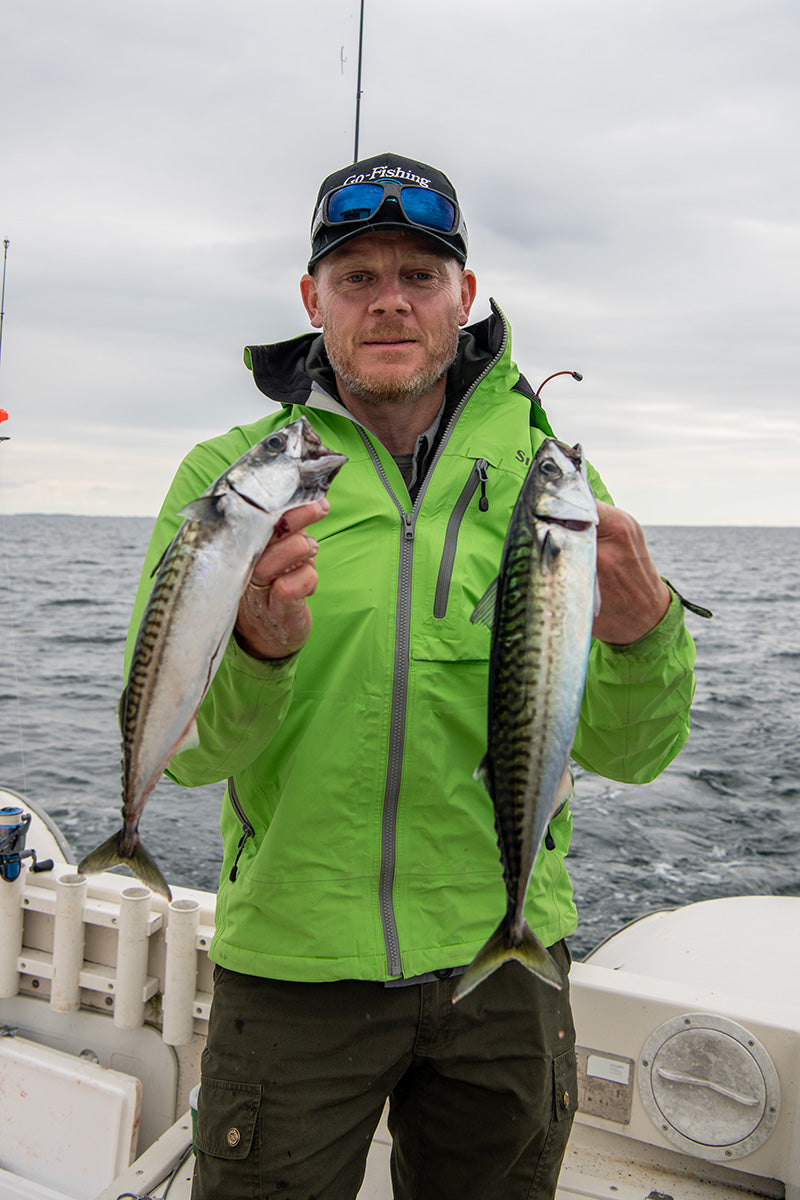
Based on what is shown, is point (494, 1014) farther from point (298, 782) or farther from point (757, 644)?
point (757, 644)

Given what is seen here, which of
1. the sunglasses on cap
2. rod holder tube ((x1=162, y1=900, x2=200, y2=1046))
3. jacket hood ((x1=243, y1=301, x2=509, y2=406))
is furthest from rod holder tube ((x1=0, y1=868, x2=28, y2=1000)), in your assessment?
the sunglasses on cap

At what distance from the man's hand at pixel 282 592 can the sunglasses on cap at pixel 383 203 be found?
53.8 inches

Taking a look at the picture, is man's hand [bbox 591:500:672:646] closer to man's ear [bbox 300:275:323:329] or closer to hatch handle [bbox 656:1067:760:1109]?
man's ear [bbox 300:275:323:329]

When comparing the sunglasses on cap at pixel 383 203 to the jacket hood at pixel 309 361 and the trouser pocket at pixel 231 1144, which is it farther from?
the trouser pocket at pixel 231 1144

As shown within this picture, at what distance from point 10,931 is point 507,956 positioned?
3.75 metres

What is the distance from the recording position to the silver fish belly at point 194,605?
6.82ft

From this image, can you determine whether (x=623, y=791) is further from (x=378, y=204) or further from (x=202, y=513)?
(x=202, y=513)

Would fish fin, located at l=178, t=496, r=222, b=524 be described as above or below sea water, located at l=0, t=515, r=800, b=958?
above

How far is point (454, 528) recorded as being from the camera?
114 inches

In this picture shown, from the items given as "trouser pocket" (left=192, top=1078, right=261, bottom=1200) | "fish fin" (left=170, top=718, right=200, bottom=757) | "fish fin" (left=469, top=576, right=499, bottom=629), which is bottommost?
"trouser pocket" (left=192, top=1078, right=261, bottom=1200)

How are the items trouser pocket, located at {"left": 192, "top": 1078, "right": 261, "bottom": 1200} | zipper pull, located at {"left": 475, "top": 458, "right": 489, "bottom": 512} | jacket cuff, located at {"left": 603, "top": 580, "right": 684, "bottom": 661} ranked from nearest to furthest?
jacket cuff, located at {"left": 603, "top": 580, "right": 684, "bottom": 661} → trouser pocket, located at {"left": 192, "top": 1078, "right": 261, "bottom": 1200} → zipper pull, located at {"left": 475, "top": 458, "right": 489, "bottom": 512}

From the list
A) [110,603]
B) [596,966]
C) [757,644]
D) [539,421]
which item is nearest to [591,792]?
[596,966]

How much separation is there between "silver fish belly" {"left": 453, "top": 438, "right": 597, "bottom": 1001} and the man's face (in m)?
0.96

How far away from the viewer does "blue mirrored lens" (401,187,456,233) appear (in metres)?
3.03
